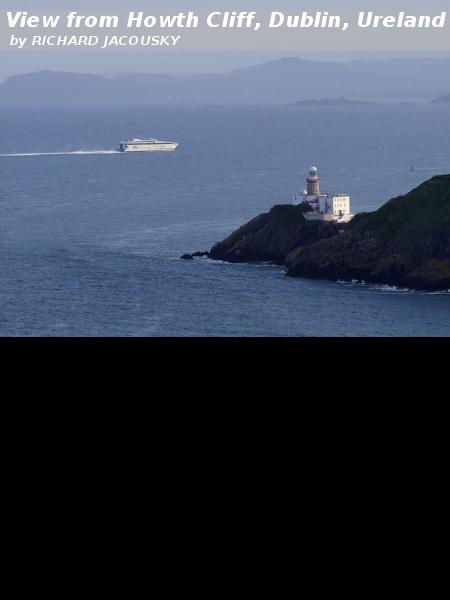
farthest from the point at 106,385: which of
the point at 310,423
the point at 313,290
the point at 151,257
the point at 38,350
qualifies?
the point at 151,257

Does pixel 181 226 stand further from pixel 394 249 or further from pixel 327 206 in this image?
pixel 394 249

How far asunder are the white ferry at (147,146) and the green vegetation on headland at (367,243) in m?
23.7

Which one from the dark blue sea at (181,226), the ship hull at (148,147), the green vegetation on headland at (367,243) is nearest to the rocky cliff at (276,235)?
the green vegetation on headland at (367,243)

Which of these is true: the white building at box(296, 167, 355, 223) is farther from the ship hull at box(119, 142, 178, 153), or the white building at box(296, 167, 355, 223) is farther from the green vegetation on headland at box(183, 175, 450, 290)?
the ship hull at box(119, 142, 178, 153)

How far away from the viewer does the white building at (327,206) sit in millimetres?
33281

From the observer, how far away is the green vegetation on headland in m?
30.2

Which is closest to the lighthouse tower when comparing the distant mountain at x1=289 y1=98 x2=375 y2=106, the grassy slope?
the grassy slope

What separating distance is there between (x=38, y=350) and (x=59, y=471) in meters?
0.19

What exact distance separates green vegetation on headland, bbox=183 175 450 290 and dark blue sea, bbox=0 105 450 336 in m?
0.72

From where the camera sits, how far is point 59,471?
1305mm

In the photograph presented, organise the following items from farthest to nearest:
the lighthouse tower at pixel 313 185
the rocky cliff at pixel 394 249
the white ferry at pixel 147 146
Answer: the white ferry at pixel 147 146 → the lighthouse tower at pixel 313 185 → the rocky cliff at pixel 394 249

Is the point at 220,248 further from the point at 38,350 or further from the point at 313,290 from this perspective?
the point at 38,350

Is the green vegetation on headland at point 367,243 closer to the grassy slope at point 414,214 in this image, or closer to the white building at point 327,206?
the grassy slope at point 414,214

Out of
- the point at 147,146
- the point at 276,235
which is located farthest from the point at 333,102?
the point at 276,235
